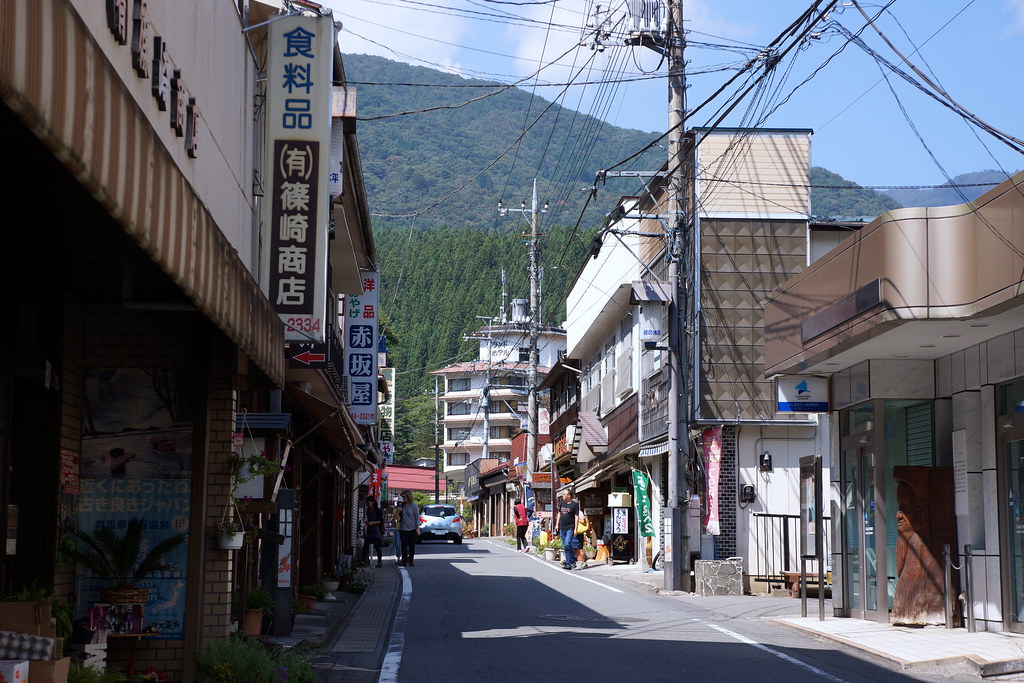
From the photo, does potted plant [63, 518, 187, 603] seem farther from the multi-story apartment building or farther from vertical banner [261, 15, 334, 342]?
the multi-story apartment building

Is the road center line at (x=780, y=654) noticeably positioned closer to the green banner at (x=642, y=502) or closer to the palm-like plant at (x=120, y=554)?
the palm-like plant at (x=120, y=554)

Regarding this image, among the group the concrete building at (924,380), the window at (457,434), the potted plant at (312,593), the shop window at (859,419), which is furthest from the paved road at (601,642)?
the window at (457,434)

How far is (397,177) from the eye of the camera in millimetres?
163250

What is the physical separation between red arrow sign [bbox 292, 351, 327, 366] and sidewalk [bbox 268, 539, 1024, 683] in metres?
3.24

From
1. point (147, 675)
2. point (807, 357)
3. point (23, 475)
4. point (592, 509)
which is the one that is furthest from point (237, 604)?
point (592, 509)

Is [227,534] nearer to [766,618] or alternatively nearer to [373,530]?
[766,618]

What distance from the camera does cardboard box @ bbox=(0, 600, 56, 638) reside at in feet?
23.2

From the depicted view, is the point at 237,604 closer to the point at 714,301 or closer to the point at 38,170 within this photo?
the point at 38,170

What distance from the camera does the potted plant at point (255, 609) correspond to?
1255cm

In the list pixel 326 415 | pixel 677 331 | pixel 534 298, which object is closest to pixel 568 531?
pixel 677 331

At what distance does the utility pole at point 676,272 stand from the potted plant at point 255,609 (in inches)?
421

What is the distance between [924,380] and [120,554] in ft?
38.9

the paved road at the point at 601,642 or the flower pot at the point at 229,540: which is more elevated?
the flower pot at the point at 229,540

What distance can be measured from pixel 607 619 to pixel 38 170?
1270cm
